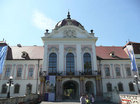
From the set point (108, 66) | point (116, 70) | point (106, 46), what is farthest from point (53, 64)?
point (106, 46)

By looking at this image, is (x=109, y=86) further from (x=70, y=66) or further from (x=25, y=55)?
(x=25, y=55)

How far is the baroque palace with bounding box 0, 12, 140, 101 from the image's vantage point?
23422 mm

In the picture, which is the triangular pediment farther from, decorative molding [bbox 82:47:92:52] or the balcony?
the balcony

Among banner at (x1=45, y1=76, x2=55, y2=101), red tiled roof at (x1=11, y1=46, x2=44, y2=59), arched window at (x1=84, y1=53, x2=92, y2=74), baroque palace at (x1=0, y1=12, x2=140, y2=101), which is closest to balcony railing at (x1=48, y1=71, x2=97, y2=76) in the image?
baroque palace at (x1=0, y1=12, x2=140, y2=101)

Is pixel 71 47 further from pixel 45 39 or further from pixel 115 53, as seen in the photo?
pixel 115 53

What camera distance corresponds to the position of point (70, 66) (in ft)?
79.3

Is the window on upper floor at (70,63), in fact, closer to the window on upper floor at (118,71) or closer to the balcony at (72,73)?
the balcony at (72,73)

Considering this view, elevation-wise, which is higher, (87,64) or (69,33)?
(69,33)

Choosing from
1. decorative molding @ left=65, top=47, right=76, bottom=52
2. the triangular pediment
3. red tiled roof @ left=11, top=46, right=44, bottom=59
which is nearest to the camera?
decorative molding @ left=65, top=47, right=76, bottom=52

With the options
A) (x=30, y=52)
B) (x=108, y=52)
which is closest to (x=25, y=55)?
(x=30, y=52)

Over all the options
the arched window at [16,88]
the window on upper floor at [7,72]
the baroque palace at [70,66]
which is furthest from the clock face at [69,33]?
the arched window at [16,88]

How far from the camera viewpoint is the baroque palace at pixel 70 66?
76.8 ft

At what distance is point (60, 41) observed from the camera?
25812 millimetres

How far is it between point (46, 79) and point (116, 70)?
1568 cm
